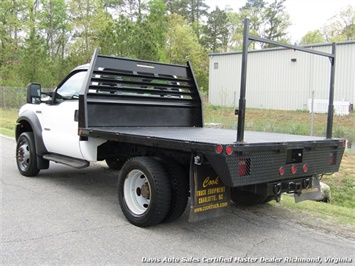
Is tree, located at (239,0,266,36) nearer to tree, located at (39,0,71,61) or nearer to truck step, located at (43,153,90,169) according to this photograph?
tree, located at (39,0,71,61)

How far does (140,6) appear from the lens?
161ft

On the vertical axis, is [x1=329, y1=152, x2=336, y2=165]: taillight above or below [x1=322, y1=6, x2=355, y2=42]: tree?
below

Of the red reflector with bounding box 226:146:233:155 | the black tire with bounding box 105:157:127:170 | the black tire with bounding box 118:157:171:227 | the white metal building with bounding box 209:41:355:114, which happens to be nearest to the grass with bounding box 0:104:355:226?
the white metal building with bounding box 209:41:355:114

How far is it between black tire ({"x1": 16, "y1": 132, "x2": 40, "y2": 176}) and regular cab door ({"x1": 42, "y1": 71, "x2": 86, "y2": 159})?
414 mm

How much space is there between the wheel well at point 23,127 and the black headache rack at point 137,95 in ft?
7.38

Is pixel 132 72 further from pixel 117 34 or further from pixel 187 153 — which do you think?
pixel 117 34

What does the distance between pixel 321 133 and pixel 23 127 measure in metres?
10.4

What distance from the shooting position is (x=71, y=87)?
667cm

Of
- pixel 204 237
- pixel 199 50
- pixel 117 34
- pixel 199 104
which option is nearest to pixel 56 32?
pixel 199 50

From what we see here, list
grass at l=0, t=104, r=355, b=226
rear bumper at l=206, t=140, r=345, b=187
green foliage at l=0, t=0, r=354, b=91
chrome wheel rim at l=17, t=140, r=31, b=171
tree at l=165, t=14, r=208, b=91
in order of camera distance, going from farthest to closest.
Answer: tree at l=165, t=14, r=208, b=91 < green foliage at l=0, t=0, r=354, b=91 < chrome wheel rim at l=17, t=140, r=31, b=171 < grass at l=0, t=104, r=355, b=226 < rear bumper at l=206, t=140, r=345, b=187

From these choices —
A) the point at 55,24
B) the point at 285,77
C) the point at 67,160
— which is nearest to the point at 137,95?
the point at 67,160

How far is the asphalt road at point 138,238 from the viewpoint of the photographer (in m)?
3.78

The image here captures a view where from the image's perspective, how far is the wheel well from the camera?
7.49 metres

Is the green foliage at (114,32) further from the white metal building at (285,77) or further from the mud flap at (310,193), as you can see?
the mud flap at (310,193)
